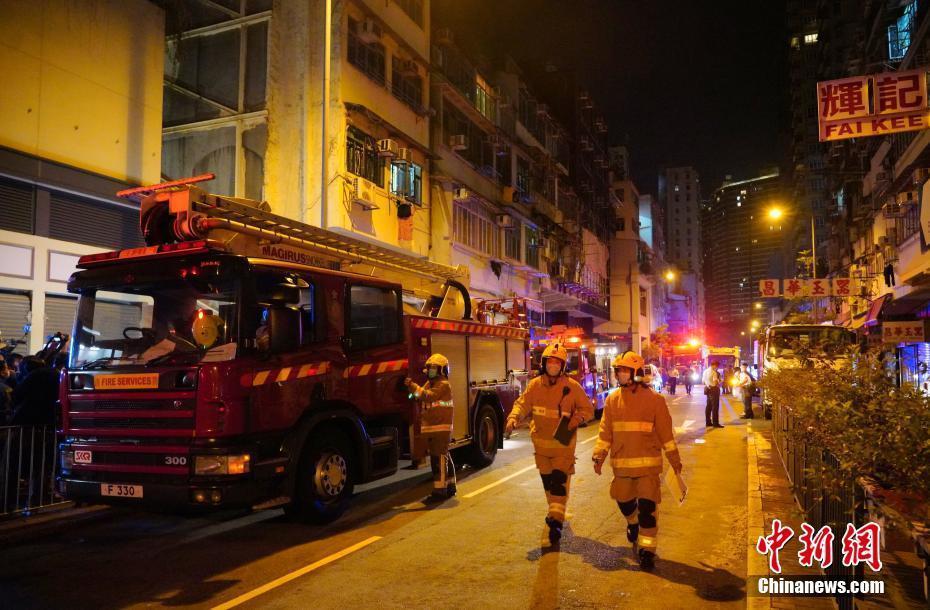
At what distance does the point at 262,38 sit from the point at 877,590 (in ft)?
60.1

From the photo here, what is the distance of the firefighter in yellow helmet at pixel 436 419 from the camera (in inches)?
342

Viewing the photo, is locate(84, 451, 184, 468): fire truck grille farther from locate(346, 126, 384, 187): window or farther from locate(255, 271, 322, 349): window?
locate(346, 126, 384, 187): window

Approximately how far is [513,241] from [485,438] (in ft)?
63.3

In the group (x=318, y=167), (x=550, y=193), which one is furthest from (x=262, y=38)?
(x=550, y=193)

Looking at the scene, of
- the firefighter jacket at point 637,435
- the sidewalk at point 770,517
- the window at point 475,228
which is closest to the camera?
the sidewalk at point 770,517

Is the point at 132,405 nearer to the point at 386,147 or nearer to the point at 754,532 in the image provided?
the point at 754,532

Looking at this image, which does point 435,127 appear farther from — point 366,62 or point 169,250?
point 169,250

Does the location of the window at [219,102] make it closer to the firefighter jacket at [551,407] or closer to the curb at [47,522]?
the curb at [47,522]

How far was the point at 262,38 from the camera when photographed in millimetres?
17812

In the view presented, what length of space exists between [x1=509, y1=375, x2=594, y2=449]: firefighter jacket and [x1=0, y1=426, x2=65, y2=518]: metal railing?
553 cm

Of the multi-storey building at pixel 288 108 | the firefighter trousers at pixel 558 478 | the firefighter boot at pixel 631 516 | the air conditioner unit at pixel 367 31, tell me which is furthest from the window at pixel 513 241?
the firefighter boot at pixel 631 516

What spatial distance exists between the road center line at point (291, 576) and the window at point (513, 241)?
23.1 m

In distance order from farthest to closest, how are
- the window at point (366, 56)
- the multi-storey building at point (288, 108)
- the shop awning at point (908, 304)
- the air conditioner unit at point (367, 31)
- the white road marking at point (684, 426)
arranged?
the shop awning at point (908, 304), the air conditioner unit at point (367, 31), the window at point (366, 56), the multi-storey building at point (288, 108), the white road marking at point (684, 426)

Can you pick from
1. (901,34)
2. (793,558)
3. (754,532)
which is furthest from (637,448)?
(901,34)
